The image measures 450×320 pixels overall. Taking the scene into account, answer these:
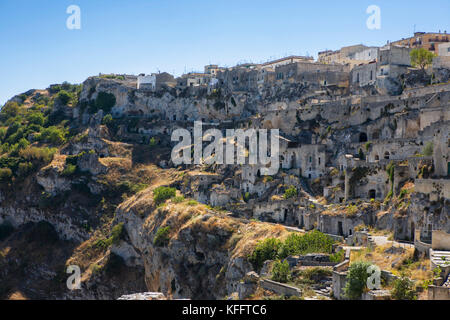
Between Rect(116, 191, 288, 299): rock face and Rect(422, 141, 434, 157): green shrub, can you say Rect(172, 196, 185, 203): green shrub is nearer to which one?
Rect(116, 191, 288, 299): rock face

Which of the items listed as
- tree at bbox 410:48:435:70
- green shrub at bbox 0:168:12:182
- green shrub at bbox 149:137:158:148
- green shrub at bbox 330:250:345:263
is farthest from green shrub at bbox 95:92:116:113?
green shrub at bbox 330:250:345:263

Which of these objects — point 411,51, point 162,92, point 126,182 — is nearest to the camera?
point 411,51

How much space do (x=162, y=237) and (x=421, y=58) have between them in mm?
35335

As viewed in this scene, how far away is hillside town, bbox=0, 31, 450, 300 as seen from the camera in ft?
110

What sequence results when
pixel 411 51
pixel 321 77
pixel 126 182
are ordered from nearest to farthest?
pixel 411 51
pixel 321 77
pixel 126 182

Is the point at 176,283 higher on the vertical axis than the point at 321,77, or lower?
lower

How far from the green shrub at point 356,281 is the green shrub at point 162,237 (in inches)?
1279

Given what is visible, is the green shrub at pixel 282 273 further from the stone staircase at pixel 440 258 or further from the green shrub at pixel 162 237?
the green shrub at pixel 162 237

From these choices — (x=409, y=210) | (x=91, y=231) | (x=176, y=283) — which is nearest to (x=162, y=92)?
(x=91, y=231)

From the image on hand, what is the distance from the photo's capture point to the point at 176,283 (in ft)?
172

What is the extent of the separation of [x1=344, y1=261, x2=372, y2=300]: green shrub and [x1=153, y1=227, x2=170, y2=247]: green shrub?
32479mm
